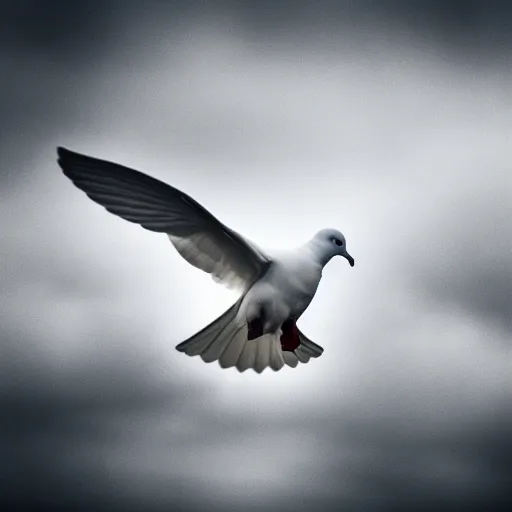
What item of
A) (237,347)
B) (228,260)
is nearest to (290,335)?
(237,347)

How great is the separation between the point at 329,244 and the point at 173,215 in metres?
2.11

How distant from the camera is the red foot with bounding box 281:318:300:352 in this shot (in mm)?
10602

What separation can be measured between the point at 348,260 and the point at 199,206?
254cm

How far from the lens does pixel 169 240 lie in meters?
10.5

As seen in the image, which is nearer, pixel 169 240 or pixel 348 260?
pixel 169 240

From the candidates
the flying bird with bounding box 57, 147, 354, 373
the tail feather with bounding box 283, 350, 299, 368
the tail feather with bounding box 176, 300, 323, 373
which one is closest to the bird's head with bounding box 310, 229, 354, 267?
the flying bird with bounding box 57, 147, 354, 373

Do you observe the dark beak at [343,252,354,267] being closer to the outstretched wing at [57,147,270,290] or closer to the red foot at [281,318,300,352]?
the red foot at [281,318,300,352]

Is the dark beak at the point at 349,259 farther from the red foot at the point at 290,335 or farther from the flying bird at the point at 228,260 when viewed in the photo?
the red foot at the point at 290,335

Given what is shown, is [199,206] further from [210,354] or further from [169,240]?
[210,354]

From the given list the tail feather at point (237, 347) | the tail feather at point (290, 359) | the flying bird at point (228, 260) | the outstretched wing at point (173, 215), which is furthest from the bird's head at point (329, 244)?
Result: the tail feather at point (290, 359)

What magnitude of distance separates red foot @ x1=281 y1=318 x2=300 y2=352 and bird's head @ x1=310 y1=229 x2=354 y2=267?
0.90m

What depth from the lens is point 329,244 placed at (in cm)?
1093

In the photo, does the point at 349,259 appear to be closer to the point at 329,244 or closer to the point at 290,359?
the point at 329,244

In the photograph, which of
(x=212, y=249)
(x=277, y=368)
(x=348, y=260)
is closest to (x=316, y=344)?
(x=277, y=368)
